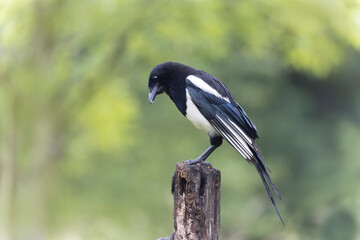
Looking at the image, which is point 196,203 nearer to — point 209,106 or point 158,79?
point 209,106

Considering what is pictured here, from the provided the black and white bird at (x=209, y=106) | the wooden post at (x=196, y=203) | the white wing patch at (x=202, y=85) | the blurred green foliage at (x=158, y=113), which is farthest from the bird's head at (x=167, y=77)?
the blurred green foliage at (x=158, y=113)

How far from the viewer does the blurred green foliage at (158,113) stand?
10.9 m

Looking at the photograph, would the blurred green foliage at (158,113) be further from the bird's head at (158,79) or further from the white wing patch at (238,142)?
the white wing patch at (238,142)

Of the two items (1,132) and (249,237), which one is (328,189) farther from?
(1,132)

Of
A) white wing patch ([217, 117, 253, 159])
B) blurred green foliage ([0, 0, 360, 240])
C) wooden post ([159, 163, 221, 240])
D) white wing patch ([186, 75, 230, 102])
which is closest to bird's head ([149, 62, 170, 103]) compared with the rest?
white wing patch ([186, 75, 230, 102])

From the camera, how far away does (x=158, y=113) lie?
14383 millimetres

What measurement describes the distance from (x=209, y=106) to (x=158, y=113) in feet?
31.6

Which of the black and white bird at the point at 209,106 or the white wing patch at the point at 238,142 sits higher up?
the black and white bird at the point at 209,106

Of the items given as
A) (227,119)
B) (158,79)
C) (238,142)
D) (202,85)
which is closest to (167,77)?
(158,79)

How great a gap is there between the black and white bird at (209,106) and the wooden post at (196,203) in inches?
10.9

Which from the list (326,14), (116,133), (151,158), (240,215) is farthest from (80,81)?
(240,215)

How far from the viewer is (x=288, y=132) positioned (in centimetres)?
1473

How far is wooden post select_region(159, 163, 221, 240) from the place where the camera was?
4.05m

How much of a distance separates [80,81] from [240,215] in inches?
242
